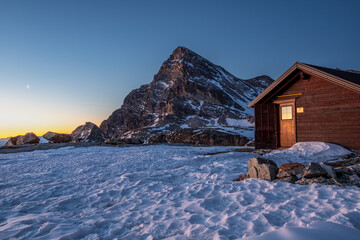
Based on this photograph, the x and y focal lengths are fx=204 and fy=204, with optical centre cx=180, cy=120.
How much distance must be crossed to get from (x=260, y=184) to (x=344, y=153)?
675 cm

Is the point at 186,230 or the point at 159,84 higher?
the point at 159,84

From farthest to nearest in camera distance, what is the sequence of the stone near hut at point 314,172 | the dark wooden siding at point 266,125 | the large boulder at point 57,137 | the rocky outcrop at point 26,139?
the large boulder at point 57,137
the rocky outcrop at point 26,139
the dark wooden siding at point 266,125
the stone near hut at point 314,172

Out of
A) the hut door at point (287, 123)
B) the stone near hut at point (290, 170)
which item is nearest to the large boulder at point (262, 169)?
the stone near hut at point (290, 170)

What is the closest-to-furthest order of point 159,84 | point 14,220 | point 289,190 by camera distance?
point 14,220
point 289,190
point 159,84

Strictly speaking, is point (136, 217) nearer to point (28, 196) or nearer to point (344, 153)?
point (28, 196)

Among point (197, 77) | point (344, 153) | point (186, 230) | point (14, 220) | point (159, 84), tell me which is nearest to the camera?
point (186, 230)

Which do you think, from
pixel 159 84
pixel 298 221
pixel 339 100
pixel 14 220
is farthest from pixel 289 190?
pixel 159 84

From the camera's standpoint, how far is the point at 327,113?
10.1 m

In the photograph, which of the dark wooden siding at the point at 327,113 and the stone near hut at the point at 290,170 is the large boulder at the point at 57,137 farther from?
the stone near hut at the point at 290,170

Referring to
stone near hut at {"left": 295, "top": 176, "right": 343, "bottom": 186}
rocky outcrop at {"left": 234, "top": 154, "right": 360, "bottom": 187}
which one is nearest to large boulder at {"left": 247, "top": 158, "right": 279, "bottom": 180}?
rocky outcrop at {"left": 234, "top": 154, "right": 360, "bottom": 187}

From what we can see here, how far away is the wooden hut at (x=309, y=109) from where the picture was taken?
30.9ft

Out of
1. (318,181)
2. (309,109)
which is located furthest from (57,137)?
(318,181)

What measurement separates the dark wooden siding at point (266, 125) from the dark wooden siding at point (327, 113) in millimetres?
1268

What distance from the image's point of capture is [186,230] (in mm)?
2943
